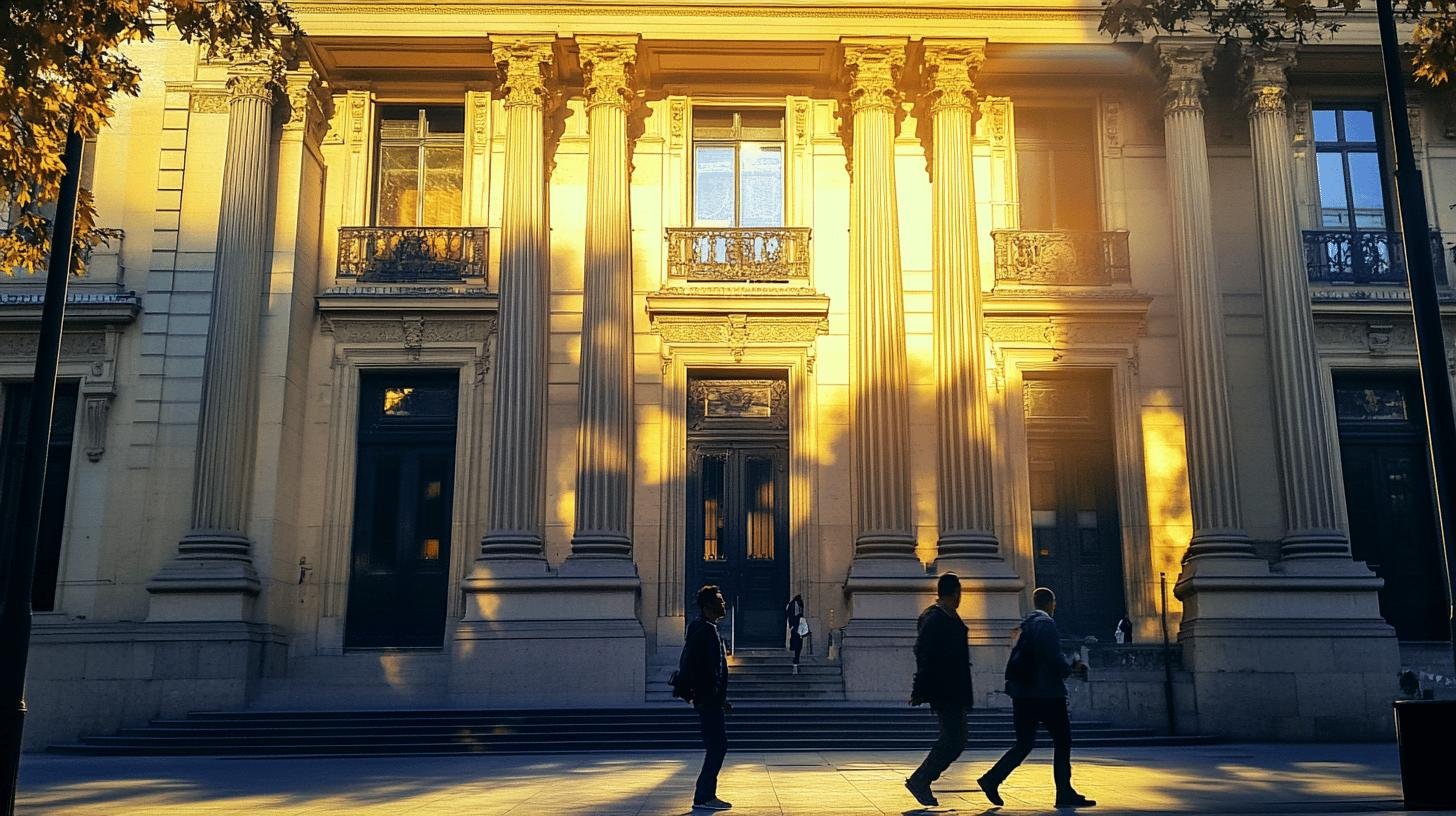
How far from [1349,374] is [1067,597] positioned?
6.13m

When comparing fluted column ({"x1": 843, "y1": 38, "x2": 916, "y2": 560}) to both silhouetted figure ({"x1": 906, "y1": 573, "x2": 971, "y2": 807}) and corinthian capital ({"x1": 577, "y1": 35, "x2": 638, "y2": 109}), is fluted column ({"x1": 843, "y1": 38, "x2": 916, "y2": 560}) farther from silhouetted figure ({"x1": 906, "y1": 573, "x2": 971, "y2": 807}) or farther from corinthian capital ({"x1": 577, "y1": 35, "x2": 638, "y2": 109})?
silhouetted figure ({"x1": 906, "y1": 573, "x2": 971, "y2": 807})

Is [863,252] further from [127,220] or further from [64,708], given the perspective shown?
[64,708]

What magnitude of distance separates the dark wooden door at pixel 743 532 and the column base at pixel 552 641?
2.26 metres

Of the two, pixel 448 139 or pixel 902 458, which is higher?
pixel 448 139

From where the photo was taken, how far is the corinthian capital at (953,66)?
2066cm

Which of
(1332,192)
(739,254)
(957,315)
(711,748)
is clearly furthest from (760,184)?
(711,748)

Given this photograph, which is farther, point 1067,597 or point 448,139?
point 448,139

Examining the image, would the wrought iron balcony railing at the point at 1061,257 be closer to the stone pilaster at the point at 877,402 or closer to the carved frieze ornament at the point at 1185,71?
the stone pilaster at the point at 877,402

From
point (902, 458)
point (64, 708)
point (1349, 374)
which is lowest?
point (64, 708)

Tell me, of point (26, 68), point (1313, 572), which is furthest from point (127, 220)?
point (1313, 572)

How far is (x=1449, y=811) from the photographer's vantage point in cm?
914

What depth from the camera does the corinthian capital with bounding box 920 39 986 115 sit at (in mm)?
20656

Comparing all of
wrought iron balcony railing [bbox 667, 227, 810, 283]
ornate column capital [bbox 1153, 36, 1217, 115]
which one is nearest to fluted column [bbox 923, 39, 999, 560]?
wrought iron balcony railing [bbox 667, 227, 810, 283]

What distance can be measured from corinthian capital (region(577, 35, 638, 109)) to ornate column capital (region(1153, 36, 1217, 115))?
8.77 metres
